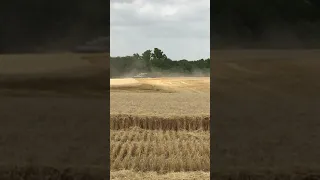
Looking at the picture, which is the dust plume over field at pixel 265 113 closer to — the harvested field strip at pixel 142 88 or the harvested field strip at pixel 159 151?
the harvested field strip at pixel 159 151

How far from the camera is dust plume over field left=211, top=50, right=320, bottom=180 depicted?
100 inches

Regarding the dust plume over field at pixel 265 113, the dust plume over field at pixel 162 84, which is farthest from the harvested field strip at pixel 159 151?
the dust plume over field at pixel 162 84

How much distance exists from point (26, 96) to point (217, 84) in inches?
48.0

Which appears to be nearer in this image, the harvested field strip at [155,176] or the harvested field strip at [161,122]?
the harvested field strip at [155,176]

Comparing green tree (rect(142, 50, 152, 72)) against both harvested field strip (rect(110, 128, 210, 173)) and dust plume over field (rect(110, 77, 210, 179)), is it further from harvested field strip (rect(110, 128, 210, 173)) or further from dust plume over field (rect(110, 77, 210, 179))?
harvested field strip (rect(110, 128, 210, 173))

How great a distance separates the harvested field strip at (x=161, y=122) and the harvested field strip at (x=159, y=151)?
0.49 metres

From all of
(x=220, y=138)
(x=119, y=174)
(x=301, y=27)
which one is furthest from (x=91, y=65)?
(x=119, y=174)

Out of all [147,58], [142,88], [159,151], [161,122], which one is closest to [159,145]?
[159,151]

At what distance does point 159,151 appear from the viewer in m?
6.33

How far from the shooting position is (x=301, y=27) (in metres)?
2.49

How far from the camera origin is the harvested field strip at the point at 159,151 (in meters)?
5.42

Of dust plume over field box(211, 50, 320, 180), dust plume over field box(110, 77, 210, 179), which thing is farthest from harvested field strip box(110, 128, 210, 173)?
dust plume over field box(211, 50, 320, 180)

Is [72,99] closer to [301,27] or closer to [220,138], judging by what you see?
[220,138]

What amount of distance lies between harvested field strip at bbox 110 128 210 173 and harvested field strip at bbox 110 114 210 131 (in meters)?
0.49
